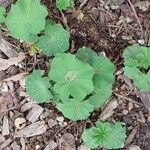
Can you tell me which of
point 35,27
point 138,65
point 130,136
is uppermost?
point 35,27

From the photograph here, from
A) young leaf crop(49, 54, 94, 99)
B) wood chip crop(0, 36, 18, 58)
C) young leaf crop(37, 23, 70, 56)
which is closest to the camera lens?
young leaf crop(49, 54, 94, 99)

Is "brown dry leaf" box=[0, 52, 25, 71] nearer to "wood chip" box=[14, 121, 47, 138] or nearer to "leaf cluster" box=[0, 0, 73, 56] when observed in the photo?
"leaf cluster" box=[0, 0, 73, 56]

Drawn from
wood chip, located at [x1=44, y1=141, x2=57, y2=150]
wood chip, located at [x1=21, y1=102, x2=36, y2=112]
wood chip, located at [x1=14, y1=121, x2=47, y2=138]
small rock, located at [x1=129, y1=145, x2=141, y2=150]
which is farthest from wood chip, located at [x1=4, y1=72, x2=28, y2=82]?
small rock, located at [x1=129, y1=145, x2=141, y2=150]

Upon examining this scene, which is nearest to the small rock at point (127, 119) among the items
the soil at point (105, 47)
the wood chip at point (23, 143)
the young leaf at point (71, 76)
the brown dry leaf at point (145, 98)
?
the soil at point (105, 47)

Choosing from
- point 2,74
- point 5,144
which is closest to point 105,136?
point 5,144

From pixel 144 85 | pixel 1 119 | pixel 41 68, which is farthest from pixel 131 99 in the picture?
pixel 1 119

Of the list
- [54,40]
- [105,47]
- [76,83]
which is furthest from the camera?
[105,47]

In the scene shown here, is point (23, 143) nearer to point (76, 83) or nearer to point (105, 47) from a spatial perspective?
point (76, 83)
